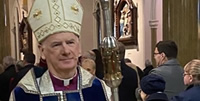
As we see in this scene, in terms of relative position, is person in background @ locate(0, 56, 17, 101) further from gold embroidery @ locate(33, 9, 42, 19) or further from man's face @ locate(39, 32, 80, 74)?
man's face @ locate(39, 32, 80, 74)

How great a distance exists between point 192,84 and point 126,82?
1051 mm

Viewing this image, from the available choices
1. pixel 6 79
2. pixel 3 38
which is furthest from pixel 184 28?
pixel 3 38

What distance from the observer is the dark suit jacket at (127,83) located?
13.7ft

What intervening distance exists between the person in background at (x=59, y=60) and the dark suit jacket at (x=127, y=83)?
185 cm

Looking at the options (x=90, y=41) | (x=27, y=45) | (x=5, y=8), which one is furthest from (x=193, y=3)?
(x=27, y=45)

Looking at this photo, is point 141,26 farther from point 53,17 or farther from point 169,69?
point 53,17

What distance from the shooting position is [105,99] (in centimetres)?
231

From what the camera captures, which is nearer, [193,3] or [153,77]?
[153,77]

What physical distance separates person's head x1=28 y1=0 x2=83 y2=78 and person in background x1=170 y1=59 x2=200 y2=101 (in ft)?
3.82

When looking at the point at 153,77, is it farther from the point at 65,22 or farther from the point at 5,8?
the point at 5,8

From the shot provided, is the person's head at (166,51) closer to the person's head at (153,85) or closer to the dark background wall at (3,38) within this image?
the person's head at (153,85)

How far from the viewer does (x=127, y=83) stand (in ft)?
13.8

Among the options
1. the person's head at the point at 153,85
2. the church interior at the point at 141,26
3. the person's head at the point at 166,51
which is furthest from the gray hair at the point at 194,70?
the church interior at the point at 141,26

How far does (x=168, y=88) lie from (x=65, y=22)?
75.4 inches
